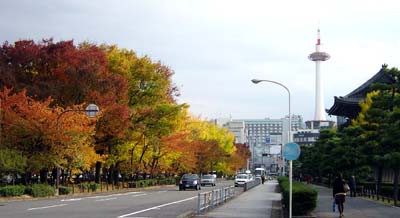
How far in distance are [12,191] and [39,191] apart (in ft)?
8.91

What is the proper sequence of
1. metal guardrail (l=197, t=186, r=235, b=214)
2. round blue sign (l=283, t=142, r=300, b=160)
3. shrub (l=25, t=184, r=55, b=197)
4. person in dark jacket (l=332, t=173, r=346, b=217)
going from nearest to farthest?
round blue sign (l=283, t=142, r=300, b=160), person in dark jacket (l=332, t=173, r=346, b=217), metal guardrail (l=197, t=186, r=235, b=214), shrub (l=25, t=184, r=55, b=197)

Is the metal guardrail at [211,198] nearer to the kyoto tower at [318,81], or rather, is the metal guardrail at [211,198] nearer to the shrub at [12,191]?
the shrub at [12,191]

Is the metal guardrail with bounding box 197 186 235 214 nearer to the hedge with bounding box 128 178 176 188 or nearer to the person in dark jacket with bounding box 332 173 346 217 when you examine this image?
the person in dark jacket with bounding box 332 173 346 217

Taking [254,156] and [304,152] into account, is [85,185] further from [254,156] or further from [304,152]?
[254,156]

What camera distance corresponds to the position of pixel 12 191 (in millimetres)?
34250

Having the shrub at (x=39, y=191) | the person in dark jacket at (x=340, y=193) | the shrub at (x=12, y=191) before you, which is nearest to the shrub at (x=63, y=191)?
the shrub at (x=39, y=191)

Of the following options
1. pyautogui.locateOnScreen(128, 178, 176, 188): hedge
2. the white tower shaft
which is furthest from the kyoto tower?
pyautogui.locateOnScreen(128, 178, 176, 188): hedge

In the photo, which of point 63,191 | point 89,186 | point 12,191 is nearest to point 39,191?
point 12,191

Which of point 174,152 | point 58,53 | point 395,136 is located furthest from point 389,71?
point 174,152

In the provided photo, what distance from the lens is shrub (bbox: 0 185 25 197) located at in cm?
3369

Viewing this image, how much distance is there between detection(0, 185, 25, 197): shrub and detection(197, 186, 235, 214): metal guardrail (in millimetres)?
13594

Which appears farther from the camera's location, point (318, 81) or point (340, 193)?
point (318, 81)

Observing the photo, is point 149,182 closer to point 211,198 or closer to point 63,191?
point 63,191

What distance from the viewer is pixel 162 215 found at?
2256cm
